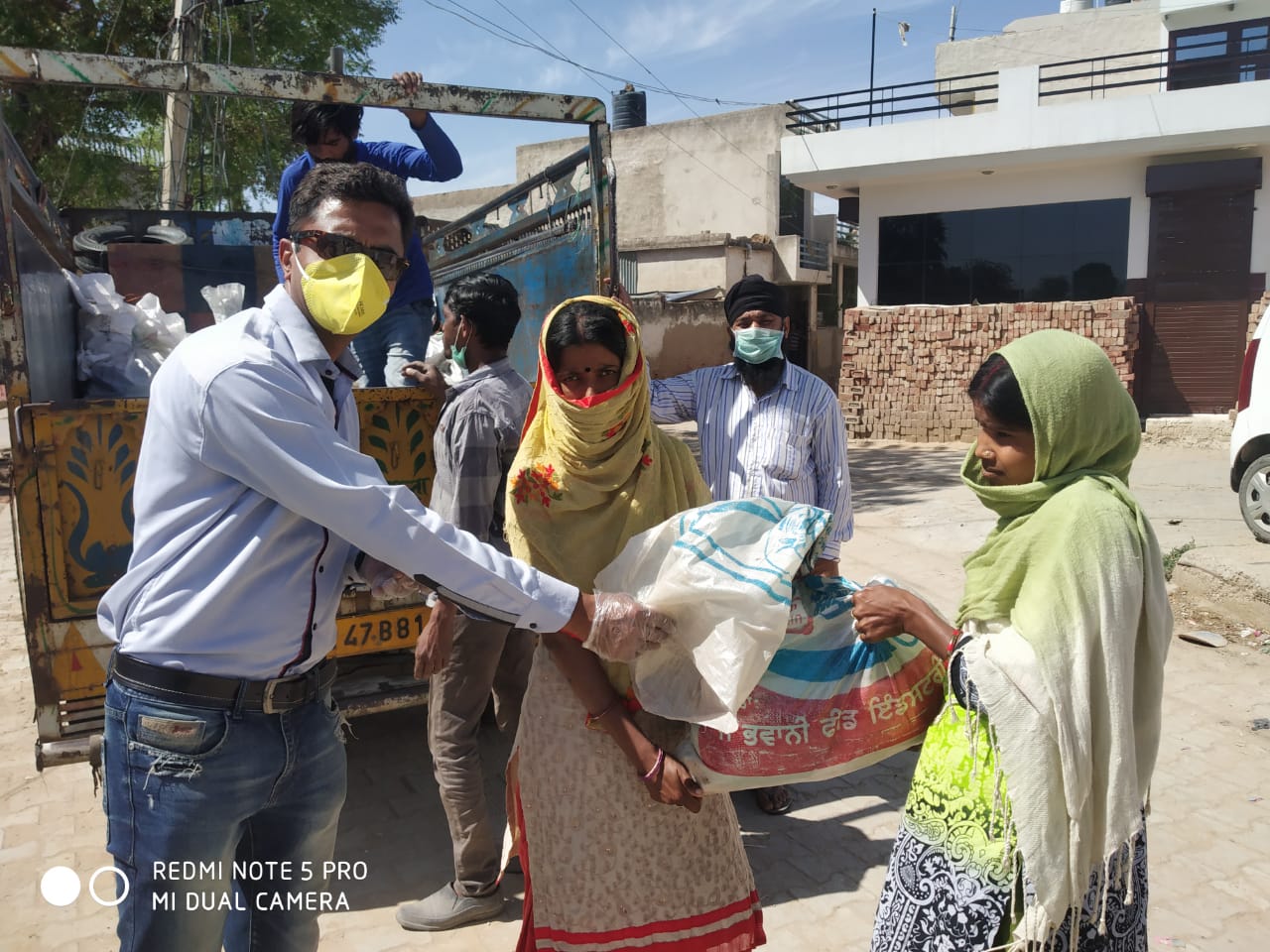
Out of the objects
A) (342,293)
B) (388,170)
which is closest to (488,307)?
(342,293)

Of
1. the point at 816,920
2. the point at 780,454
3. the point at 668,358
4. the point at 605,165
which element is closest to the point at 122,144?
the point at 668,358

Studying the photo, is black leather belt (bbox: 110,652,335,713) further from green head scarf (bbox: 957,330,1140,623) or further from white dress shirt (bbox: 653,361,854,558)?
white dress shirt (bbox: 653,361,854,558)

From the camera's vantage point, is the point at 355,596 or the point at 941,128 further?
the point at 941,128

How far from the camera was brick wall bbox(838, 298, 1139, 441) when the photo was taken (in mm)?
12477

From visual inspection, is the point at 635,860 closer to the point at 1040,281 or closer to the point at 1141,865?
the point at 1141,865

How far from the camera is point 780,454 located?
10.3 feet

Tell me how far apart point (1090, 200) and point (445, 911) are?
1411 centimetres

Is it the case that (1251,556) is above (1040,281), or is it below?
below

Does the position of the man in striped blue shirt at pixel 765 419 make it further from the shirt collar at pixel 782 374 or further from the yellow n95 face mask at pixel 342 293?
the yellow n95 face mask at pixel 342 293

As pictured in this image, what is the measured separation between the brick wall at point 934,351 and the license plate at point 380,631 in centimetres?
1071

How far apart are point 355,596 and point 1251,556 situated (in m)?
5.82

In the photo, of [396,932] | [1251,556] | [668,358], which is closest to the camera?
[396,932]

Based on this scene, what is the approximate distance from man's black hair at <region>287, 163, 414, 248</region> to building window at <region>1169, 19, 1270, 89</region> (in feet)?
48.8

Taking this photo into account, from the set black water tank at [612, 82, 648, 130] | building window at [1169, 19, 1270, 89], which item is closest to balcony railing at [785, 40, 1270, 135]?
building window at [1169, 19, 1270, 89]
